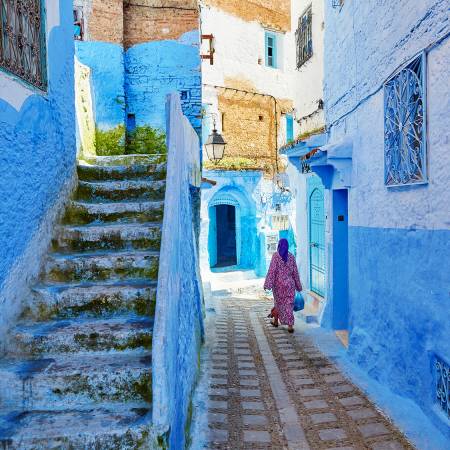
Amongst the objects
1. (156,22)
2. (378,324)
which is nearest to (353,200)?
(378,324)

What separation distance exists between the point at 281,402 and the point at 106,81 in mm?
6599

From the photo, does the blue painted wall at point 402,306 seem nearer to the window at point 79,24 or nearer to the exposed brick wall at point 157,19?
the exposed brick wall at point 157,19

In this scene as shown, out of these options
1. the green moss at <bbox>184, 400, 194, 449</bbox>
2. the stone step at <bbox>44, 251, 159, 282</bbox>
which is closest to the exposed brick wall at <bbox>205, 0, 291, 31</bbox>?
the stone step at <bbox>44, 251, 159, 282</bbox>

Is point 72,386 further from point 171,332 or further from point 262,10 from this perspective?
point 262,10

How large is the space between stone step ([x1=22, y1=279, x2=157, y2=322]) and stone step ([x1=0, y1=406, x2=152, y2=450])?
0.91 metres

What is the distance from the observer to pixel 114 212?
180 inches

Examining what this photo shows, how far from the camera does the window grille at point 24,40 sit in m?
3.35

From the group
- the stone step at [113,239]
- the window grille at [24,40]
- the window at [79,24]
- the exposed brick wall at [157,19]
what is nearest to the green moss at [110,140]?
the exposed brick wall at [157,19]

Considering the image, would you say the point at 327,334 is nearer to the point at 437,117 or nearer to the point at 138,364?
the point at 437,117

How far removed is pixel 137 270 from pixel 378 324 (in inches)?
124

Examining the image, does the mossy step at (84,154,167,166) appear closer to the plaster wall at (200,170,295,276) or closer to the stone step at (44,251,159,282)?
the stone step at (44,251,159,282)

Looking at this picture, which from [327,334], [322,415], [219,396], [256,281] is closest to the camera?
[322,415]

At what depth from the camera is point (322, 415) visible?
A: 177 inches

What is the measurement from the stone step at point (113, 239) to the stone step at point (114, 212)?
1.03 ft
